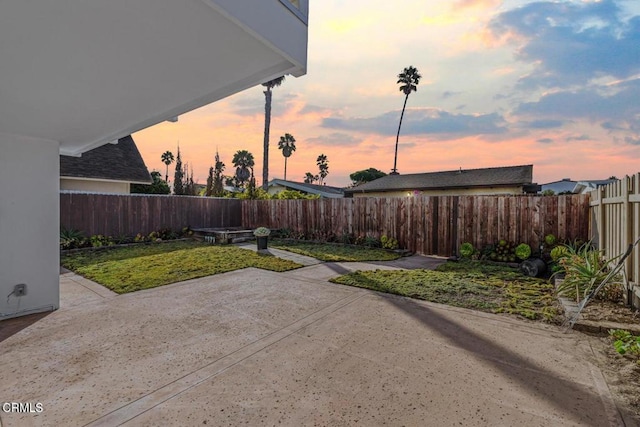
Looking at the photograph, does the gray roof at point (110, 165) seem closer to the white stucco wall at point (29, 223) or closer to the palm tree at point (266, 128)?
the palm tree at point (266, 128)

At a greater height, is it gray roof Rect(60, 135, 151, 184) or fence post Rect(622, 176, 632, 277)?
gray roof Rect(60, 135, 151, 184)

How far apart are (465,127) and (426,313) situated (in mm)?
11770

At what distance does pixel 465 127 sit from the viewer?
511 inches

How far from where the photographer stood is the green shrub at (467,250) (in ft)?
24.9

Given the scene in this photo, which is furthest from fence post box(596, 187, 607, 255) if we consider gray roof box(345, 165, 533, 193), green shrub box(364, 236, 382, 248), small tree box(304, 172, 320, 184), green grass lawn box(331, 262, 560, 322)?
small tree box(304, 172, 320, 184)

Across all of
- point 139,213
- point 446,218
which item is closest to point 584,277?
point 446,218

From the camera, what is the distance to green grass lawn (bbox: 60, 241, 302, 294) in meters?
5.48

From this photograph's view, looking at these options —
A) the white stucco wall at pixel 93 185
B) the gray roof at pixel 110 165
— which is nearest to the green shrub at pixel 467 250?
the gray roof at pixel 110 165

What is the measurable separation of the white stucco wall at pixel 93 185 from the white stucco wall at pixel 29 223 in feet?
33.5

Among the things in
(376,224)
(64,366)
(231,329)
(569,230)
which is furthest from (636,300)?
(376,224)

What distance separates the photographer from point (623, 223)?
3742 millimetres

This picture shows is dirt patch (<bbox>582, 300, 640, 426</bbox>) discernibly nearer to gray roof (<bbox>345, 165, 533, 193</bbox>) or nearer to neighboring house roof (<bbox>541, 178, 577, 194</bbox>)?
gray roof (<bbox>345, 165, 533, 193</bbox>)

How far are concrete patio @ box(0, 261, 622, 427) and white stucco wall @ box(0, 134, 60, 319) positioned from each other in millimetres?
341

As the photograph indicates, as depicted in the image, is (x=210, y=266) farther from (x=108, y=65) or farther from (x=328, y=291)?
(x=108, y=65)
